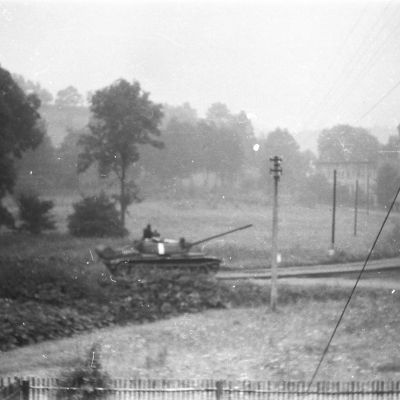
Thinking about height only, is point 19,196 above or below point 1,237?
above

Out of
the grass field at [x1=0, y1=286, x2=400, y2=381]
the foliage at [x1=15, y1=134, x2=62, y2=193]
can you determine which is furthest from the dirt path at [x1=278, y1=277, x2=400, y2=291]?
the foliage at [x1=15, y1=134, x2=62, y2=193]

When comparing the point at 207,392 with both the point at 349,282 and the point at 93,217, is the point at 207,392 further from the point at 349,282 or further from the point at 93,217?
the point at 349,282

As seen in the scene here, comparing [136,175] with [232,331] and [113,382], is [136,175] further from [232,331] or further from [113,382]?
[113,382]

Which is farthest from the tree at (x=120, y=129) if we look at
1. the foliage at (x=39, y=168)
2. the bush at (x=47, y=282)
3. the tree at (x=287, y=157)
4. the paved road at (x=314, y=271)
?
the paved road at (x=314, y=271)

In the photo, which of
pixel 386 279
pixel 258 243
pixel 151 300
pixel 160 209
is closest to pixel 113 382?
pixel 151 300

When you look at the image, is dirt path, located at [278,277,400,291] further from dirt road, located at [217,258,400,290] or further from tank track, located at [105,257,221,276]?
tank track, located at [105,257,221,276]

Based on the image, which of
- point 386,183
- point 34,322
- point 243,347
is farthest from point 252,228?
point 34,322

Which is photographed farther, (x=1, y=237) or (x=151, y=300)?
(x=151, y=300)
